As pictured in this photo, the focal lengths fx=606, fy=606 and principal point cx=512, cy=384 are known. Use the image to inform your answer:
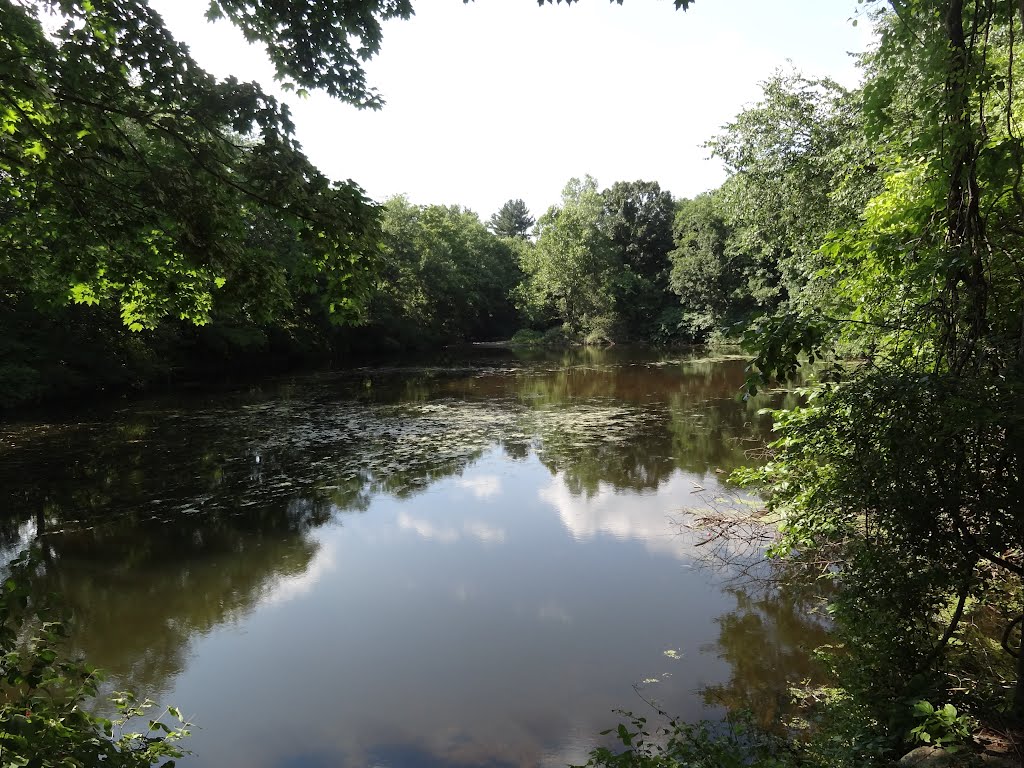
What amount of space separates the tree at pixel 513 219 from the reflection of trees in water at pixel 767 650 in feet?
264

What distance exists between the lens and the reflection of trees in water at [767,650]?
4871 mm

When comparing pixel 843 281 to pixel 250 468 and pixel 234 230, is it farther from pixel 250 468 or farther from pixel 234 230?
pixel 250 468

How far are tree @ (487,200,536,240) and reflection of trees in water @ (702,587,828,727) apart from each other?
80452 mm

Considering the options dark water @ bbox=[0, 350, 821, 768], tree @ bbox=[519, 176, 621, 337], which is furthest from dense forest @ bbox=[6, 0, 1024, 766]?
tree @ bbox=[519, 176, 621, 337]

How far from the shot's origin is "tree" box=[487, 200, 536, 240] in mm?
84544

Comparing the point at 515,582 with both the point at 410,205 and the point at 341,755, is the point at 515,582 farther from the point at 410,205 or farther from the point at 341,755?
the point at 410,205

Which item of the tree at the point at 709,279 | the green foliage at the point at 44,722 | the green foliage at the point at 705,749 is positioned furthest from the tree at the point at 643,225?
the green foliage at the point at 44,722

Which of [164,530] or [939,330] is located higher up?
[939,330]

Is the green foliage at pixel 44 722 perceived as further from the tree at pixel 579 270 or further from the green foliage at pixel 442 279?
the tree at pixel 579 270

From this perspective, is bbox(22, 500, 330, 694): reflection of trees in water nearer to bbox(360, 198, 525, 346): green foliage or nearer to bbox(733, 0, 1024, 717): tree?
bbox(733, 0, 1024, 717): tree

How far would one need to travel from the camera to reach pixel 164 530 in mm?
8828

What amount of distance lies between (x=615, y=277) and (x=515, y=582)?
4081 centimetres

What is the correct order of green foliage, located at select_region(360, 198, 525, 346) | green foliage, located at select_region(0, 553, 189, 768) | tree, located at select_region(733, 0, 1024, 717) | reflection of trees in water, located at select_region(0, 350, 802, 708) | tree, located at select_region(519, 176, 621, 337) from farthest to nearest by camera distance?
tree, located at select_region(519, 176, 621, 337)
green foliage, located at select_region(360, 198, 525, 346)
reflection of trees in water, located at select_region(0, 350, 802, 708)
tree, located at select_region(733, 0, 1024, 717)
green foliage, located at select_region(0, 553, 189, 768)

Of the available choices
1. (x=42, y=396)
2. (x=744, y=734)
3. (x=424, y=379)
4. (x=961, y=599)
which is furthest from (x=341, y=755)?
(x=424, y=379)
